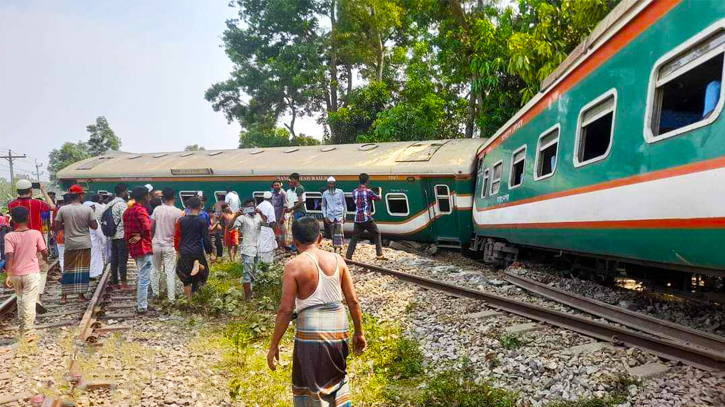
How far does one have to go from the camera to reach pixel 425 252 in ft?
46.5

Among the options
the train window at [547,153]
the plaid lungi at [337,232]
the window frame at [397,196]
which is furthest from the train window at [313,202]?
the train window at [547,153]

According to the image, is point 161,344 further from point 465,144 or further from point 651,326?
point 465,144

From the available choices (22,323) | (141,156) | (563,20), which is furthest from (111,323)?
(141,156)

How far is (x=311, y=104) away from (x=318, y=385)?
30921 millimetres

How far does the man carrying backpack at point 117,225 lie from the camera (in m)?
8.57

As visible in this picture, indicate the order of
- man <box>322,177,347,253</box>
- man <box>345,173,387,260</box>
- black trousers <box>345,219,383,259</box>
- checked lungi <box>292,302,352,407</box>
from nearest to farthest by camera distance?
checked lungi <box>292,302,352,407</box> < man <box>345,173,387,260</box> < black trousers <box>345,219,383,259</box> < man <box>322,177,347,253</box>

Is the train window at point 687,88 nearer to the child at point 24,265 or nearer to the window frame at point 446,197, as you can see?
the child at point 24,265

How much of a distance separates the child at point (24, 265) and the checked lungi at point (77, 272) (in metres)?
1.57

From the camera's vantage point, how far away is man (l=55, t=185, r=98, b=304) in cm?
816

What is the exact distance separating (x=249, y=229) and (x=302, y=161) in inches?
354

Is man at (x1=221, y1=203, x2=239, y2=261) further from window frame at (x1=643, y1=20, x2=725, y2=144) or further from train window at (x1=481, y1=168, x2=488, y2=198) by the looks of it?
window frame at (x1=643, y1=20, x2=725, y2=144)

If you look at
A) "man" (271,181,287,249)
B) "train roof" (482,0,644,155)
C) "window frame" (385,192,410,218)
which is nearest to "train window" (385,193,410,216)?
"window frame" (385,192,410,218)

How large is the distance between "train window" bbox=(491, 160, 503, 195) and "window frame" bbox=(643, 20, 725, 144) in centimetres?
530

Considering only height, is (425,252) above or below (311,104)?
below
